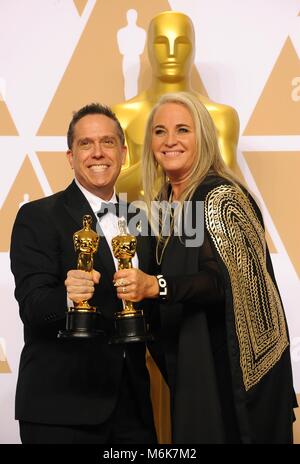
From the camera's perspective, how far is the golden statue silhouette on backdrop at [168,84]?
3.24 meters

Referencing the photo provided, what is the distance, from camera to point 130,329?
190 centimetres

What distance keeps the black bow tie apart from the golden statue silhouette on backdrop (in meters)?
0.92

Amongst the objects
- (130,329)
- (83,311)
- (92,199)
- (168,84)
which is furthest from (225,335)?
(168,84)

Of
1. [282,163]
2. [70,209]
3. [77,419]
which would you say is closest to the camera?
[77,419]

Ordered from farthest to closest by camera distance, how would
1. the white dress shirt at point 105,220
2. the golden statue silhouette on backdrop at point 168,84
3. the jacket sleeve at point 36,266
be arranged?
the golden statue silhouette on backdrop at point 168,84, the white dress shirt at point 105,220, the jacket sleeve at point 36,266

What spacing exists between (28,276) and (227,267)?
0.53m

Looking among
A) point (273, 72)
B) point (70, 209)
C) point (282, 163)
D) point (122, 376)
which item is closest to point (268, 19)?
point (273, 72)

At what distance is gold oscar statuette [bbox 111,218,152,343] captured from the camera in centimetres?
190

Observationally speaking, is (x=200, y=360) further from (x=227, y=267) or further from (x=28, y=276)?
(x=28, y=276)

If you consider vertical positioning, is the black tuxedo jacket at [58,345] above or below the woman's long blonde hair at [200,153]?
below

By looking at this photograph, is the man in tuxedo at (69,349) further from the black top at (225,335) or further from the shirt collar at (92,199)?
the black top at (225,335)

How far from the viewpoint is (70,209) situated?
2.19 m

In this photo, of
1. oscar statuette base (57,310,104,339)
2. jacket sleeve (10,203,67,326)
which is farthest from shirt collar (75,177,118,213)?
oscar statuette base (57,310,104,339)

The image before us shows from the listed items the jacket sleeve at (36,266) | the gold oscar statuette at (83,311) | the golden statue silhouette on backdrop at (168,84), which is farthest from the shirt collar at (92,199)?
the golden statue silhouette on backdrop at (168,84)
